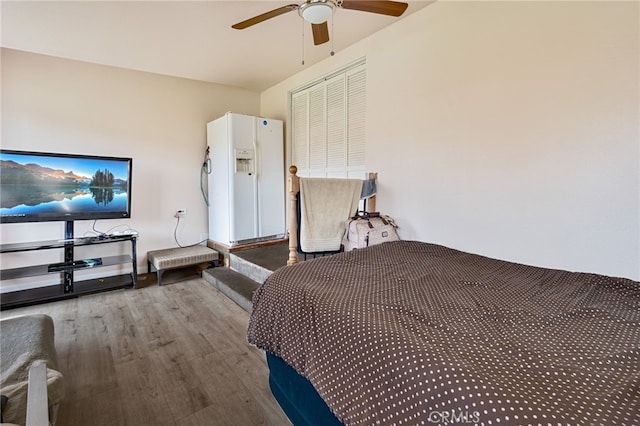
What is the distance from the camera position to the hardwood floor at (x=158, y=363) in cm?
156

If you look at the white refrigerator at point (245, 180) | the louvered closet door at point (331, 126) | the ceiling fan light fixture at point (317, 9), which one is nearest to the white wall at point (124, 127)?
the white refrigerator at point (245, 180)

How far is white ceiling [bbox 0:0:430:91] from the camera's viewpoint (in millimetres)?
2328

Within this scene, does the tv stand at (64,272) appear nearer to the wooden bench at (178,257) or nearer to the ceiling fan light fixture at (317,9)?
the wooden bench at (178,257)

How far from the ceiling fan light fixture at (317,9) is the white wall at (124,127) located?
282 cm

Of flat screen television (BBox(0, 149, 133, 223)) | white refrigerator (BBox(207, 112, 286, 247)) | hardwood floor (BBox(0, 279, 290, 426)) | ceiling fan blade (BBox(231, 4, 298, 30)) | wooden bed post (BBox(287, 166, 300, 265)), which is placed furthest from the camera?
white refrigerator (BBox(207, 112, 286, 247))

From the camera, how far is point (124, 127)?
11.9 ft

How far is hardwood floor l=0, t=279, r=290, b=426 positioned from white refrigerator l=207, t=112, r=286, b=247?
109 cm

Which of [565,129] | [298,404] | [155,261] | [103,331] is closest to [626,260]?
[565,129]

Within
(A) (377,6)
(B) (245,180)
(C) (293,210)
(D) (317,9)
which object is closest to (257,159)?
(B) (245,180)

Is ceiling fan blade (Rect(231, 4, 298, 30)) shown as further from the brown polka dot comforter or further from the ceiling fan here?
the brown polka dot comforter

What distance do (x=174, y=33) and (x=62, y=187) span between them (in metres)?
1.97

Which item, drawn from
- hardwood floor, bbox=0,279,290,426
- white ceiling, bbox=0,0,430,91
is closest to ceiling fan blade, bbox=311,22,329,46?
white ceiling, bbox=0,0,430,91

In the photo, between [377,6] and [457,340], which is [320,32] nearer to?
[377,6]

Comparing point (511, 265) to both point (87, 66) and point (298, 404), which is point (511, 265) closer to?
point (298, 404)
